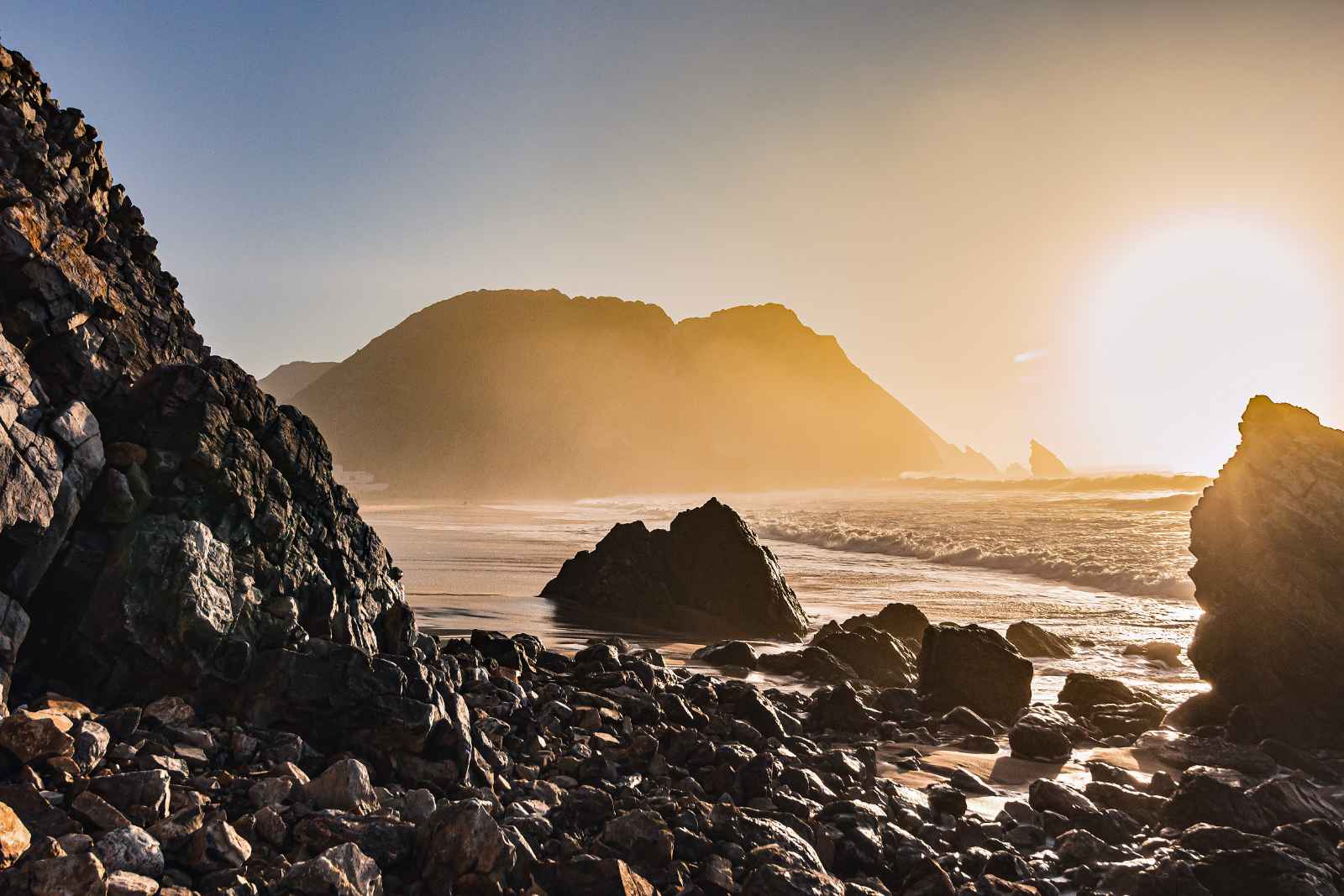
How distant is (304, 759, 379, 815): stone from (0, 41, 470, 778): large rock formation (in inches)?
22.4

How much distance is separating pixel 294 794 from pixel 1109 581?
21662 millimetres

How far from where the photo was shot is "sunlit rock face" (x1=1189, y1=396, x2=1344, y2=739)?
361 inches

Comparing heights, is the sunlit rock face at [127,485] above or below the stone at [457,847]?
above

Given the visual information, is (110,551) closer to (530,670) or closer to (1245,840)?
(530,670)

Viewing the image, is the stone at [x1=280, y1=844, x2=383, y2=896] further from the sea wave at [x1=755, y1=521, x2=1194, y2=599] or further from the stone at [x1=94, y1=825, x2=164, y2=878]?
the sea wave at [x1=755, y1=521, x2=1194, y2=599]

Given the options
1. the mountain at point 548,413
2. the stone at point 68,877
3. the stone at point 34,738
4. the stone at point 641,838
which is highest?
the mountain at point 548,413

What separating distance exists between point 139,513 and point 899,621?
460 inches

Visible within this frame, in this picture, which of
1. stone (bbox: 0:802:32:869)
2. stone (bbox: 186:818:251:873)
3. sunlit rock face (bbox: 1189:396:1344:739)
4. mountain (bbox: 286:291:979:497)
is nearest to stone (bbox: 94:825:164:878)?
stone (bbox: 186:818:251:873)

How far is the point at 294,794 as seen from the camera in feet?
14.4

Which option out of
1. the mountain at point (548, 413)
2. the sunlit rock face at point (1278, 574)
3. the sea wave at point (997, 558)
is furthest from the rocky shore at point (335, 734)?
the mountain at point (548, 413)

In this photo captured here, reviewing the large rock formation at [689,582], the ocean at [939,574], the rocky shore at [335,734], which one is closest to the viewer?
the rocky shore at [335,734]

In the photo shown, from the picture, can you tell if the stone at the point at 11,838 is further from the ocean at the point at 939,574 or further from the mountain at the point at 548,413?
the mountain at the point at 548,413

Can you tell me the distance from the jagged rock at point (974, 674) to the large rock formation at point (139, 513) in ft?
20.3

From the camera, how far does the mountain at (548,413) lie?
142625 millimetres
